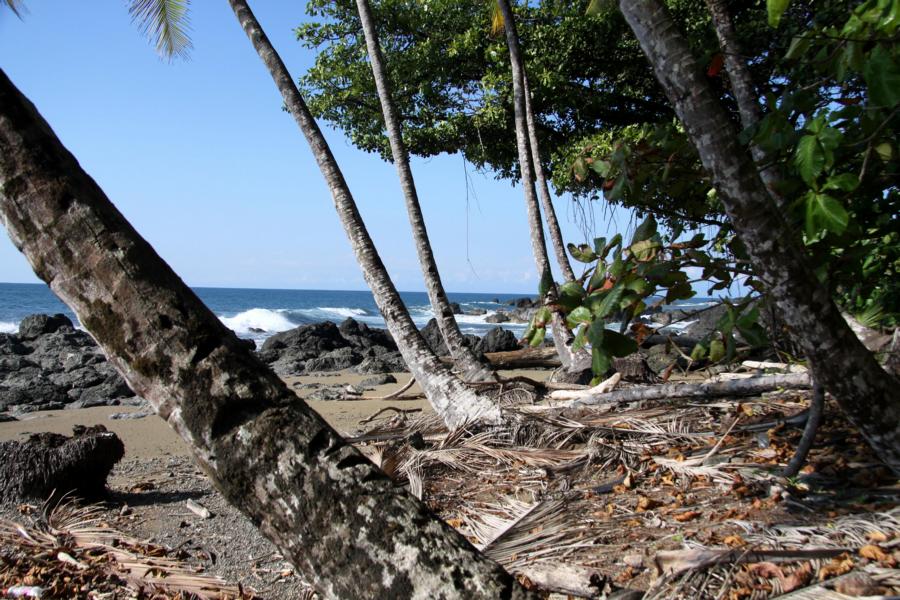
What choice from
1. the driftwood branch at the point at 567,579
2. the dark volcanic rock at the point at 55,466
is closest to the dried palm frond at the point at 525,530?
the driftwood branch at the point at 567,579

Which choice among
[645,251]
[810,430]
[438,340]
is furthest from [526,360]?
[645,251]

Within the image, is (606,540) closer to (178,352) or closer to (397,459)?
(397,459)

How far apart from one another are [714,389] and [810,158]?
3.07m

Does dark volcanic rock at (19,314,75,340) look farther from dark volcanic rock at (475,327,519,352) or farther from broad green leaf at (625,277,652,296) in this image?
broad green leaf at (625,277,652,296)

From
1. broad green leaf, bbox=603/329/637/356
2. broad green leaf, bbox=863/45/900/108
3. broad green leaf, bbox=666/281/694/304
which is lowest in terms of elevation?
broad green leaf, bbox=603/329/637/356

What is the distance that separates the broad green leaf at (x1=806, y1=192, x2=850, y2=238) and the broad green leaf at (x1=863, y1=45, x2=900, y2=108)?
346mm

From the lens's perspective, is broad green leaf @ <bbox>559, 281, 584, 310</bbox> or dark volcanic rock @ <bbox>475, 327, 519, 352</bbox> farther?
dark volcanic rock @ <bbox>475, 327, 519, 352</bbox>

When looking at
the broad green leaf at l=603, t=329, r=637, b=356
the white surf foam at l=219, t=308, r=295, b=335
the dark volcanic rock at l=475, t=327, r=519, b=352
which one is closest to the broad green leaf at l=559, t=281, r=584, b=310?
the broad green leaf at l=603, t=329, r=637, b=356

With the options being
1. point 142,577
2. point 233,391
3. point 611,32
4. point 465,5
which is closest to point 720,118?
point 233,391

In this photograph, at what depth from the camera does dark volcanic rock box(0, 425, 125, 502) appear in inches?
168

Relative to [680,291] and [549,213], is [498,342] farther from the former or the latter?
[680,291]

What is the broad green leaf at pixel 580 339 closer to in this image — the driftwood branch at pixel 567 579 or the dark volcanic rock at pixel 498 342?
the driftwood branch at pixel 567 579

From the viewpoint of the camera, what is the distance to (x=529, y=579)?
2832 mm

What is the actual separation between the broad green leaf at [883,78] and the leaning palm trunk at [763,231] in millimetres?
420
